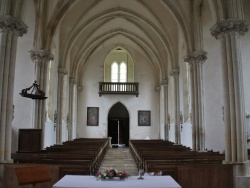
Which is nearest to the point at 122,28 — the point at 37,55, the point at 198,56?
the point at 198,56

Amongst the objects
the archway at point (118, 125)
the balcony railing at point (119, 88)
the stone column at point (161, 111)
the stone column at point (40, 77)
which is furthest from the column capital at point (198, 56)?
the archway at point (118, 125)

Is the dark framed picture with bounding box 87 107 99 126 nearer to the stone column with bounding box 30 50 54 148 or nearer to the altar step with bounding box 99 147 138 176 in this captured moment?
the altar step with bounding box 99 147 138 176

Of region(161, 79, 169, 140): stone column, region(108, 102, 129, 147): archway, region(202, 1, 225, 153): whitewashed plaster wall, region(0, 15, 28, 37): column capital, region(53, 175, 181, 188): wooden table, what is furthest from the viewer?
region(108, 102, 129, 147): archway

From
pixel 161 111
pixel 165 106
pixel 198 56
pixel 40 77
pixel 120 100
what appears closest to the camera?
pixel 40 77

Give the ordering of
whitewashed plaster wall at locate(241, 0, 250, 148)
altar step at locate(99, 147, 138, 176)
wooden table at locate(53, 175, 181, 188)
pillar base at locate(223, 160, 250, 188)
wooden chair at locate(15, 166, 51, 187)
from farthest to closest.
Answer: whitewashed plaster wall at locate(241, 0, 250, 148) → altar step at locate(99, 147, 138, 176) → pillar base at locate(223, 160, 250, 188) → wooden chair at locate(15, 166, 51, 187) → wooden table at locate(53, 175, 181, 188)

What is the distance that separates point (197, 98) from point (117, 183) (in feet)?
36.1

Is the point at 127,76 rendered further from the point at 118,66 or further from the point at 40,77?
the point at 40,77

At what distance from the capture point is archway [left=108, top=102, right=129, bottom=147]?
30.5m

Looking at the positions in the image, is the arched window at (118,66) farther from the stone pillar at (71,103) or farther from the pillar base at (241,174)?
the pillar base at (241,174)

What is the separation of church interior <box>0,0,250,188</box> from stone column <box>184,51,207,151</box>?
53 millimetres

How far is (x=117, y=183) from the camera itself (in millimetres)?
5367

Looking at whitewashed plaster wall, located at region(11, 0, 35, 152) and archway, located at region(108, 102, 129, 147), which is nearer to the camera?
whitewashed plaster wall, located at region(11, 0, 35, 152)

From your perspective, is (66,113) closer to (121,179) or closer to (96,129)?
(96,129)

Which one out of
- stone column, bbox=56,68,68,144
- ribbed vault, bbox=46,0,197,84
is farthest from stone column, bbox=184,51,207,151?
stone column, bbox=56,68,68,144
